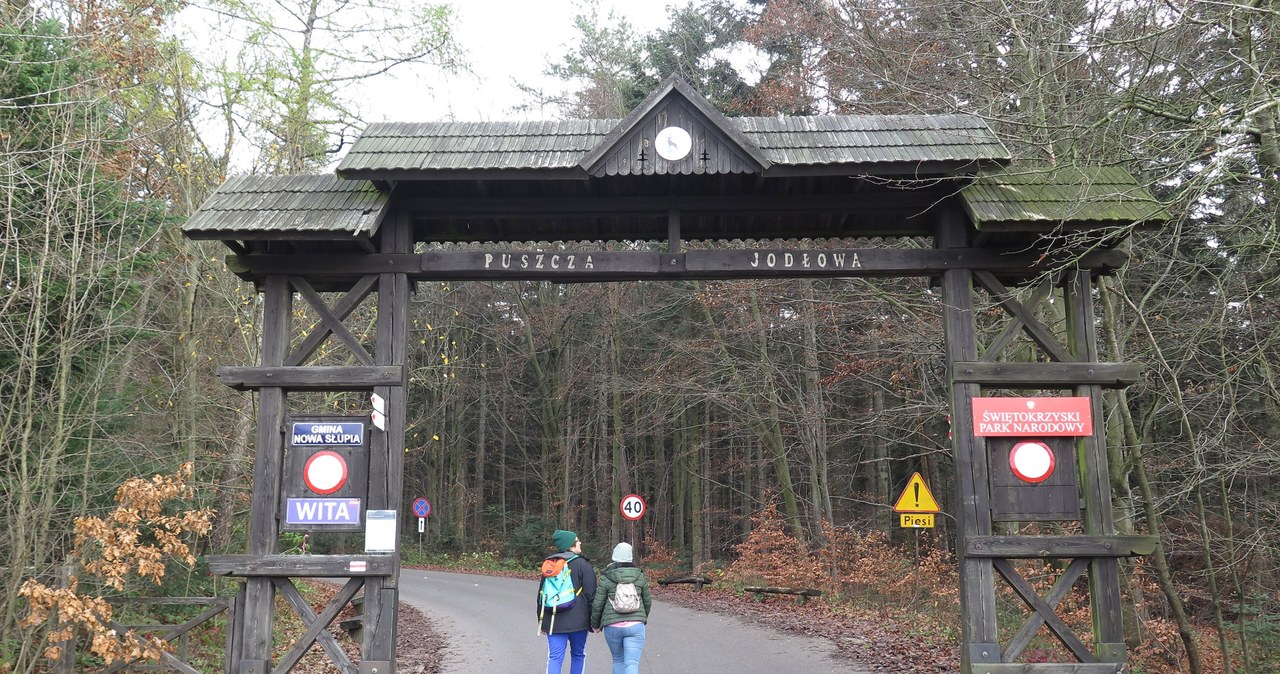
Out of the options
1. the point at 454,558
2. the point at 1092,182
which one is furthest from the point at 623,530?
the point at 1092,182

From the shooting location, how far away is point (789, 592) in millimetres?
18188

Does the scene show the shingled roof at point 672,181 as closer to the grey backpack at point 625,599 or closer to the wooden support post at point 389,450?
the wooden support post at point 389,450

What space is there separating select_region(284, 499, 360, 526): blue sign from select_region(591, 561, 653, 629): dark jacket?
2.23 m

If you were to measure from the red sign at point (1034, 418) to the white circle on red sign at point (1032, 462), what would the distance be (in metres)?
0.13

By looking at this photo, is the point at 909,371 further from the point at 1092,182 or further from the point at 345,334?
the point at 345,334

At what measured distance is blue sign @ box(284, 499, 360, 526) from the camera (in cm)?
795

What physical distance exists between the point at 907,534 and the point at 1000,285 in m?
18.5

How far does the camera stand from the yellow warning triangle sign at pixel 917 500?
12.4 m

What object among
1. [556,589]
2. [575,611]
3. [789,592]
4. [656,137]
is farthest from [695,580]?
[656,137]

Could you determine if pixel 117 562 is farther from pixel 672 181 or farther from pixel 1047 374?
pixel 1047 374

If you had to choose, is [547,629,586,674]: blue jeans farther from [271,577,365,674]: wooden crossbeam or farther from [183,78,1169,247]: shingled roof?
[183,78,1169,247]: shingled roof

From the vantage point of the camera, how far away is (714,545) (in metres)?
32.2

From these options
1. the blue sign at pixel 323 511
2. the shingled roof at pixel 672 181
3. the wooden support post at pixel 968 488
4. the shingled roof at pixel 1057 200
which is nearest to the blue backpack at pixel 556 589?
the blue sign at pixel 323 511

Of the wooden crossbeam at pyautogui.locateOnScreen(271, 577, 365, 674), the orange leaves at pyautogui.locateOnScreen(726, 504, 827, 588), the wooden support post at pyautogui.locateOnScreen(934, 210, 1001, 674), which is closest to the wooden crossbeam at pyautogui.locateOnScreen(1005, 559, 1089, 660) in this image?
the wooden support post at pyautogui.locateOnScreen(934, 210, 1001, 674)
